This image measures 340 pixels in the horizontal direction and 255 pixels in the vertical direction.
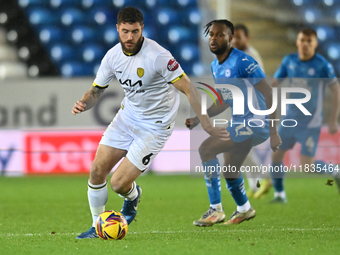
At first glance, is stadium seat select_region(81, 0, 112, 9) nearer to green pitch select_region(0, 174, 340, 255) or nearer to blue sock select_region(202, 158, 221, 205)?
green pitch select_region(0, 174, 340, 255)

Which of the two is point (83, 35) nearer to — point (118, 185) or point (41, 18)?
point (41, 18)

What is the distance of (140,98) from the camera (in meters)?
4.89

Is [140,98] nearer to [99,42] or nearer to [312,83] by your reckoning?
[312,83]

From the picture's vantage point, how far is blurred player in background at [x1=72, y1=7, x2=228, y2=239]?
4.60 meters

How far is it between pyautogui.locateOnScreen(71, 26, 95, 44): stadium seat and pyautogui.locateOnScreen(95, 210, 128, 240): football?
32.4 ft

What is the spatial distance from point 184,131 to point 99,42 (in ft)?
14.1

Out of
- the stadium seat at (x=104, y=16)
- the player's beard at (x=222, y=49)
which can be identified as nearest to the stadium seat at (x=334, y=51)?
the stadium seat at (x=104, y=16)

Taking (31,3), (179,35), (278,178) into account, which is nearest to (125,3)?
(179,35)

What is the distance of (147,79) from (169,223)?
5.45 feet

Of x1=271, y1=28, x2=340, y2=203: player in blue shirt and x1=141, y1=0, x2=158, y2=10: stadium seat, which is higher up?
x1=141, y1=0, x2=158, y2=10: stadium seat

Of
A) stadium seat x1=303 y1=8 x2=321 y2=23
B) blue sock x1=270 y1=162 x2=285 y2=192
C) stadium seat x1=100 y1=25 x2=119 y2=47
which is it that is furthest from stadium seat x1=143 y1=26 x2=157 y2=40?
blue sock x1=270 y1=162 x2=285 y2=192

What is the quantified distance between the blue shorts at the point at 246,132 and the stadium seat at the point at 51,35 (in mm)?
9274

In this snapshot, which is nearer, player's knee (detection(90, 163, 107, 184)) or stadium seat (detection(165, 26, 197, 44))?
player's knee (detection(90, 163, 107, 184))

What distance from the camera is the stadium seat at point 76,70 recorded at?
43.4 feet
